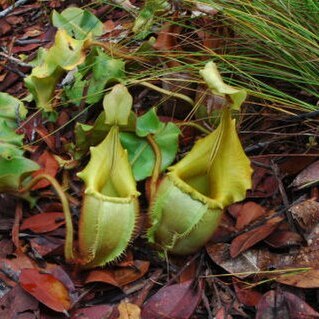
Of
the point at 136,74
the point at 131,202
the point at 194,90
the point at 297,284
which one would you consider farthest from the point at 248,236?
the point at 136,74

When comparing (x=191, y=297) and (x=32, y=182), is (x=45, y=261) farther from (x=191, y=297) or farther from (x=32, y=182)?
(x=191, y=297)

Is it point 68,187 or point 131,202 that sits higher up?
point 131,202

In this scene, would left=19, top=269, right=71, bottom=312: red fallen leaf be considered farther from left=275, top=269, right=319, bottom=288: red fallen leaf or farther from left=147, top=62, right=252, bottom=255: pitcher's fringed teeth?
Answer: left=275, top=269, right=319, bottom=288: red fallen leaf

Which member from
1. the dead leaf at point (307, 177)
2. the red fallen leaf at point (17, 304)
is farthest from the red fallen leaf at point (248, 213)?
the red fallen leaf at point (17, 304)

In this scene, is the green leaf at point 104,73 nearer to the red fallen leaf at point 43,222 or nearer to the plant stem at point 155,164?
the plant stem at point 155,164

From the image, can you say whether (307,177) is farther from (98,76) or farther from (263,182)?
(98,76)

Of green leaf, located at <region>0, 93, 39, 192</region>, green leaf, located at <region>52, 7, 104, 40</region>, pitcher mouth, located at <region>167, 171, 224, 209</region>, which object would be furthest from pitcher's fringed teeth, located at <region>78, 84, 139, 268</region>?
green leaf, located at <region>52, 7, 104, 40</region>

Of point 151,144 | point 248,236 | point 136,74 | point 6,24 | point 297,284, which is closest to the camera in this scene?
point 297,284

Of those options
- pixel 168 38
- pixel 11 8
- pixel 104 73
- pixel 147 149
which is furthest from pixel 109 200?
pixel 11 8
